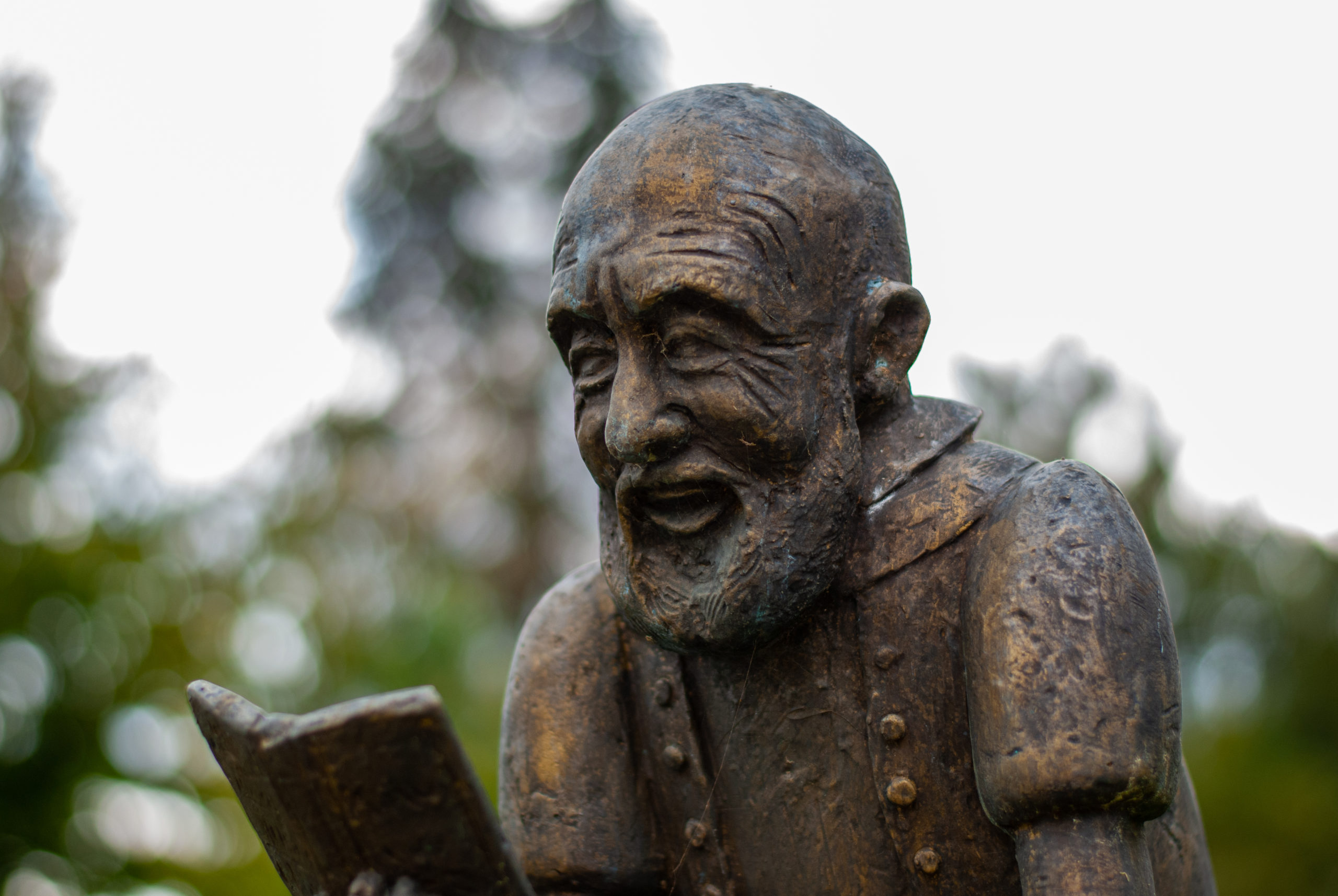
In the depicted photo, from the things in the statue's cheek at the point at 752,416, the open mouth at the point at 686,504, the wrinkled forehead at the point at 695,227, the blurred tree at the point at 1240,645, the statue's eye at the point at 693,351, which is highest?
the wrinkled forehead at the point at 695,227

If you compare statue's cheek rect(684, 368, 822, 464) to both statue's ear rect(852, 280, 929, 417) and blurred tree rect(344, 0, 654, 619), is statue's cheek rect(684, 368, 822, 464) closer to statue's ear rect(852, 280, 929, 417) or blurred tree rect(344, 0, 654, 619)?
statue's ear rect(852, 280, 929, 417)

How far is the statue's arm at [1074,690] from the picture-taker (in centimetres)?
154

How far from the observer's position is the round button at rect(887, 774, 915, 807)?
1760 millimetres

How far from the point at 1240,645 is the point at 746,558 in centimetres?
489

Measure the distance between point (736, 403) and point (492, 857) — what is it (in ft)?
2.27

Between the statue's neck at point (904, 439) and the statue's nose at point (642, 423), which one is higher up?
the statue's nose at point (642, 423)

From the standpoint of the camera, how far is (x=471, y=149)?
35.3 ft

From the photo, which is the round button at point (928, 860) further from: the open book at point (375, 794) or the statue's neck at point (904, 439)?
the open book at point (375, 794)

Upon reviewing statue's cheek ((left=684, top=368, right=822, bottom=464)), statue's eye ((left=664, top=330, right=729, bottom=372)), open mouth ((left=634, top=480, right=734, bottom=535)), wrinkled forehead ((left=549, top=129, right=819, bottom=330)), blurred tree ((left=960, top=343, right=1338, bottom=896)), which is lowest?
blurred tree ((left=960, top=343, right=1338, bottom=896))

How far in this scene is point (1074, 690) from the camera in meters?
1.57

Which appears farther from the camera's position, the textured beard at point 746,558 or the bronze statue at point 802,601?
the textured beard at point 746,558

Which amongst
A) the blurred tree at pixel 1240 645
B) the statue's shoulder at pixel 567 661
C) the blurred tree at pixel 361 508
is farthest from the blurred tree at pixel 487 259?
the statue's shoulder at pixel 567 661

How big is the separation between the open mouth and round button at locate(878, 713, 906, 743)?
40 centimetres

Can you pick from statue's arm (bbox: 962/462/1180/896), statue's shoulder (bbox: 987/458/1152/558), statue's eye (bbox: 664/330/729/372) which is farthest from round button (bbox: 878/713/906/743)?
statue's eye (bbox: 664/330/729/372)
